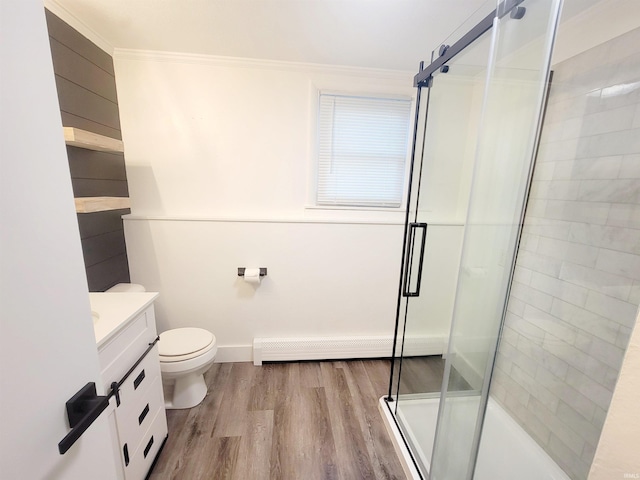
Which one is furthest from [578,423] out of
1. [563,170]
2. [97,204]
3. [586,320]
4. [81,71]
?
[81,71]

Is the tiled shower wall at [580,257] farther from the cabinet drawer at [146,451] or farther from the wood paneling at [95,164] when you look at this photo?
the wood paneling at [95,164]

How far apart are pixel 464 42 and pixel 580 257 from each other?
1.18 meters

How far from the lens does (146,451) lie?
4.49ft

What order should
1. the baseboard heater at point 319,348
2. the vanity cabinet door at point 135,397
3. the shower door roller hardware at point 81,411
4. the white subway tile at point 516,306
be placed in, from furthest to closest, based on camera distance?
the baseboard heater at point 319,348, the white subway tile at point 516,306, the vanity cabinet door at point 135,397, the shower door roller hardware at point 81,411

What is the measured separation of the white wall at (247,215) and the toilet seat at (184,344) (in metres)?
0.34

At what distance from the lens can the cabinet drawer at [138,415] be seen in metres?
1.15

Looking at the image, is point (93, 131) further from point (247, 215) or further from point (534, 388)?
point (534, 388)

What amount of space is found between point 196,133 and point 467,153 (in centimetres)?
188

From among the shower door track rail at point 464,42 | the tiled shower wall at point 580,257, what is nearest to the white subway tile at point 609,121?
the tiled shower wall at point 580,257

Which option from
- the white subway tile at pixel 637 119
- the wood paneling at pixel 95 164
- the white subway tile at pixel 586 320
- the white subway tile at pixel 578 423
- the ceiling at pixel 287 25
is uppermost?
the ceiling at pixel 287 25

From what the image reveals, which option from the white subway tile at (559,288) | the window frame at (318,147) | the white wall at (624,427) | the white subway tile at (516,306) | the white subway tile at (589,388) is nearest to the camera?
the white wall at (624,427)

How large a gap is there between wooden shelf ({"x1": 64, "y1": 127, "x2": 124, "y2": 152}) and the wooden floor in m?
1.73

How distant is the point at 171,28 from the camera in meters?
1.59

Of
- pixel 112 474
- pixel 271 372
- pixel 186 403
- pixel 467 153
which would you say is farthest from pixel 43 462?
pixel 467 153
